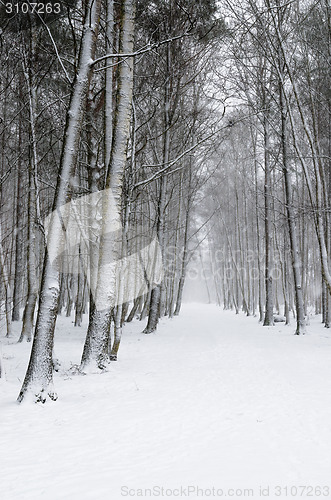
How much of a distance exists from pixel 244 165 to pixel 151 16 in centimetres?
1352

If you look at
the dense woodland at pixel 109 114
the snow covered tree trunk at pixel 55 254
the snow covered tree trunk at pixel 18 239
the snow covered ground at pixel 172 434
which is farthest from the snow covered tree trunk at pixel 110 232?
the snow covered tree trunk at pixel 18 239

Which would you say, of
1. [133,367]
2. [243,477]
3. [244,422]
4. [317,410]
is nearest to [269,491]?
[243,477]

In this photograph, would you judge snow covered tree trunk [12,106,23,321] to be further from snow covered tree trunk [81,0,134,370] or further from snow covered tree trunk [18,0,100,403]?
snow covered tree trunk [18,0,100,403]

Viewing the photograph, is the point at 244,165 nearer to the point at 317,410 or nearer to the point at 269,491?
the point at 317,410

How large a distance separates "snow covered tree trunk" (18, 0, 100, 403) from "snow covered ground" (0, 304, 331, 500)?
29 centimetres

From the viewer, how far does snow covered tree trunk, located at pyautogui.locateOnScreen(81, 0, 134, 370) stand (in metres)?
5.60

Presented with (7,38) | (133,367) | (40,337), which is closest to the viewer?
(40,337)

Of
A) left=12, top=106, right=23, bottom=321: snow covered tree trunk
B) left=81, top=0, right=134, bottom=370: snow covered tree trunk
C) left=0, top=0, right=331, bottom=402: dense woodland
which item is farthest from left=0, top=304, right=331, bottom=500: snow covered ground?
left=12, top=106, right=23, bottom=321: snow covered tree trunk

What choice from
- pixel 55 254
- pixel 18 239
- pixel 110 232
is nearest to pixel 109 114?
pixel 110 232

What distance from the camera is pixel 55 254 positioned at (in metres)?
4.25

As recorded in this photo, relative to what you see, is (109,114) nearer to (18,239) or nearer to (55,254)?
(55,254)

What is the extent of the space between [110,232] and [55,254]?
151 centimetres

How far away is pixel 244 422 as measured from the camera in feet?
11.1

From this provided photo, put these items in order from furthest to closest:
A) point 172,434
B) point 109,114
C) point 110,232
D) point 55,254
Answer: point 109,114 < point 110,232 < point 55,254 < point 172,434
